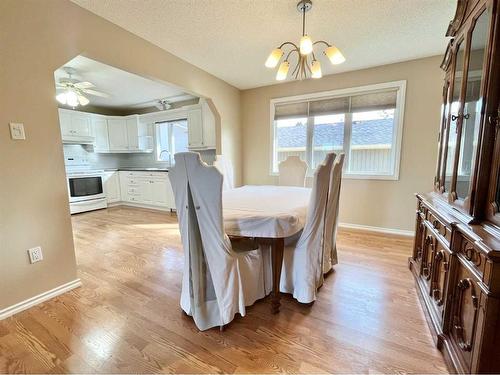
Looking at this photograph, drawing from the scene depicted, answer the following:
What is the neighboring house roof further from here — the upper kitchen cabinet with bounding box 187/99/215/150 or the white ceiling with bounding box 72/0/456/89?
the upper kitchen cabinet with bounding box 187/99/215/150

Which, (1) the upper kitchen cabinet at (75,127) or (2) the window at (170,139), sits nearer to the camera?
(1) the upper kitchen cabinet at (75,127)

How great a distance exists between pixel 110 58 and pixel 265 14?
1.52 metres

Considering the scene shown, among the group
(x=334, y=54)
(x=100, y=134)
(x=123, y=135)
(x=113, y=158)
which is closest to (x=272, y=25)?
(x=334, y=54)

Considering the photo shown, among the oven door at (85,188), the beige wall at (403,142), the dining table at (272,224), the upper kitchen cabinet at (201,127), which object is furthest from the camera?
the oven door at (85,188)

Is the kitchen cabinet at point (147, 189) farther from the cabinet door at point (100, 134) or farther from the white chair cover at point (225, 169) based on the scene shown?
the white chair cover at point (225, 169)

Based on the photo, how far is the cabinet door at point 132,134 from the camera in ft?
17.4

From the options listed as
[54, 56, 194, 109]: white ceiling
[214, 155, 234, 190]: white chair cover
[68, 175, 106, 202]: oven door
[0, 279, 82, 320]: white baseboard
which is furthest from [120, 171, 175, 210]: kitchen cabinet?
[0, 279, 82, 320]: white baseboard

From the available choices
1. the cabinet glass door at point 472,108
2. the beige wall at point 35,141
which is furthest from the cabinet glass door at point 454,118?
the beige wall at point 35,141

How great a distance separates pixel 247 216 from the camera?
1.52m

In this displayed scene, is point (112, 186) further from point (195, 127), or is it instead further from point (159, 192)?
point (195, 127)

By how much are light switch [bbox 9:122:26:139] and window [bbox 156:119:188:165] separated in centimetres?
345

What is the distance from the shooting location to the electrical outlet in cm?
174

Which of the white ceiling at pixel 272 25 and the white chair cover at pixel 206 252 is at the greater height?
the white ceiling at pixel 272 25

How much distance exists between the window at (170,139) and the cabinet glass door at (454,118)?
14.8 feet
